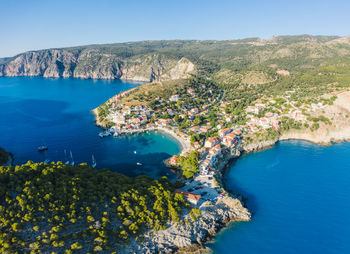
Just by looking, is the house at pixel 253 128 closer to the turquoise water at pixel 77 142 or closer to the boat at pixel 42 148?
the turquoise water at pixel 77 142

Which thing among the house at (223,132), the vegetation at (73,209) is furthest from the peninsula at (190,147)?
the house at (223,132)

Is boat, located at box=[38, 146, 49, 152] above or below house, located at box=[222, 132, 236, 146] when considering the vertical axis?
below

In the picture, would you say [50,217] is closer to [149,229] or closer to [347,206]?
[149,229]

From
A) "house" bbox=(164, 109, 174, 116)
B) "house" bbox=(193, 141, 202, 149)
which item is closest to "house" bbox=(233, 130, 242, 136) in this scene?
"house" bbox=(193, 141, 202, 149)

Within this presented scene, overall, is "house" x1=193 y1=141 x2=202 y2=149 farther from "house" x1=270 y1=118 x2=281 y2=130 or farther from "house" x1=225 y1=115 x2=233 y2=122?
"house" x1=270 y1=118 x2=281 y2=130

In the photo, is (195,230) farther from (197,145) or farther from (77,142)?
(77,142)

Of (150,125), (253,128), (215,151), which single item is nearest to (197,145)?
(215,151)
